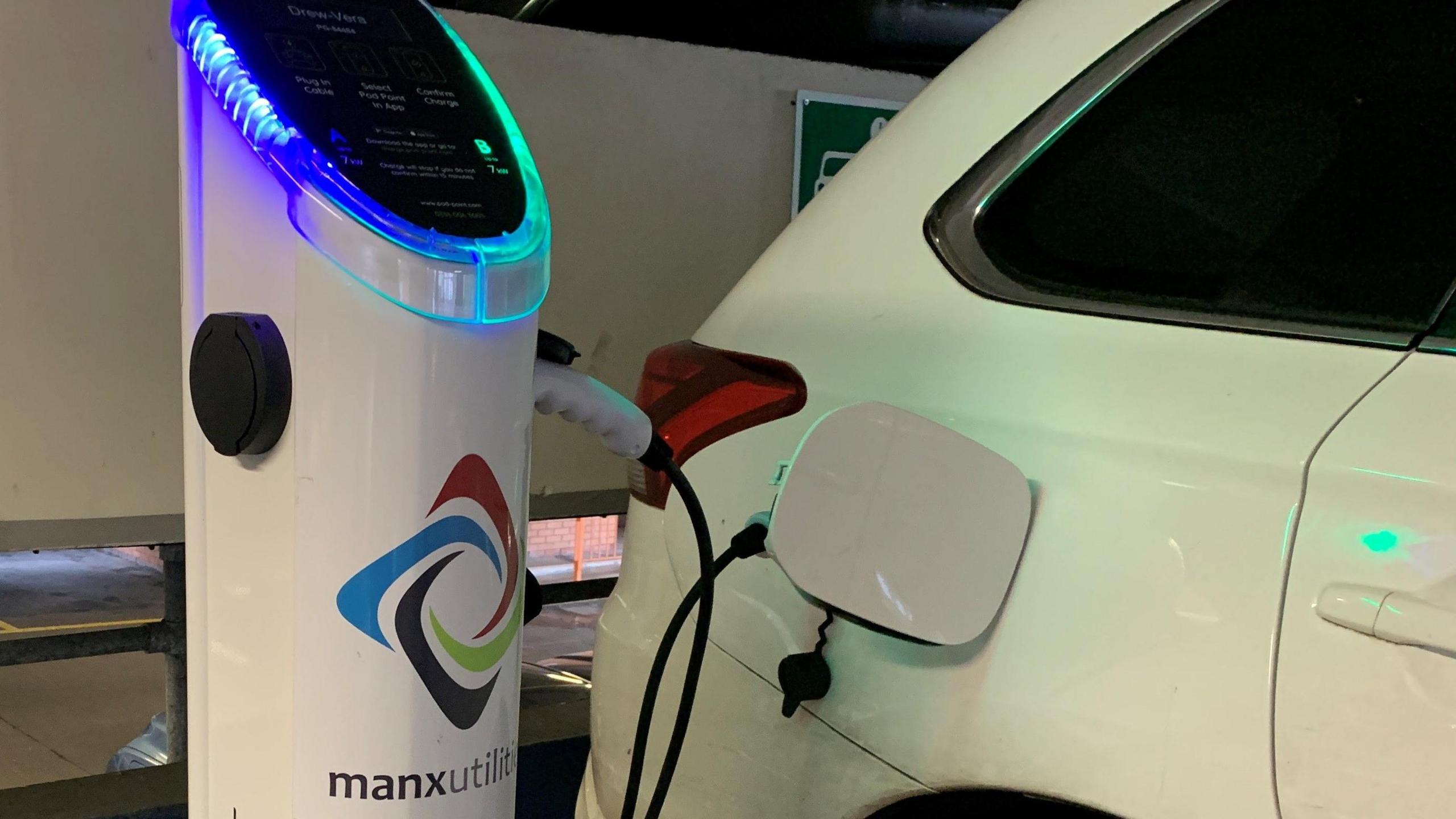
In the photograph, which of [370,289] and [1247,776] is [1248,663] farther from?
[370,289]

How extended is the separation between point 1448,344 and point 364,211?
862mm

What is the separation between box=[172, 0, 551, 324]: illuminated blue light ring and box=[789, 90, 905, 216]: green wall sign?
2.64 metres

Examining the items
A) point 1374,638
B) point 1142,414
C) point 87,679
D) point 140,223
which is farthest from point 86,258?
point 87,679

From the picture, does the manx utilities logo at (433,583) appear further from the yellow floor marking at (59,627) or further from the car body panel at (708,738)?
the yellow floor marking at (59,627)

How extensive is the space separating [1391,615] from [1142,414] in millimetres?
257

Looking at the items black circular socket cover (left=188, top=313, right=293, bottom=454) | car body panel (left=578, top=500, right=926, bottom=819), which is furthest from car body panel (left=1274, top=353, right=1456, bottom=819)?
black circular socket cover (left=188, top=313, right=293, bottom=454)

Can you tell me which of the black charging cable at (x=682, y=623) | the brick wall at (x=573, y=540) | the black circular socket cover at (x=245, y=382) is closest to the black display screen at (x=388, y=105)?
the black circular socket cover at (x=245, y=382)

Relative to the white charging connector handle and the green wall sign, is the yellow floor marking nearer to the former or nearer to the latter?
the green wall sign

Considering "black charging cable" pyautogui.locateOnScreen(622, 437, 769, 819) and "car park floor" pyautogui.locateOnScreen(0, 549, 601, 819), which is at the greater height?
"black charging cable" pyautogui.locateOnScreen(622, 437, 769, 819)

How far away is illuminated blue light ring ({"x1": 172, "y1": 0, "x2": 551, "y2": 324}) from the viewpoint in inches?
34.3

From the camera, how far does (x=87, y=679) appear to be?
5211mm

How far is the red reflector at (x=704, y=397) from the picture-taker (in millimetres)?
1330

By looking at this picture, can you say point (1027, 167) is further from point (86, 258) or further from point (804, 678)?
point (86, 258)

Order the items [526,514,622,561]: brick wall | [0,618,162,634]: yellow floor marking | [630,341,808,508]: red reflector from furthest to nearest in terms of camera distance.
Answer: [526,514,622,561]: brick wall → [0,618,162,634]: yellow floor marking → [630,341,808,508]: red reflector
